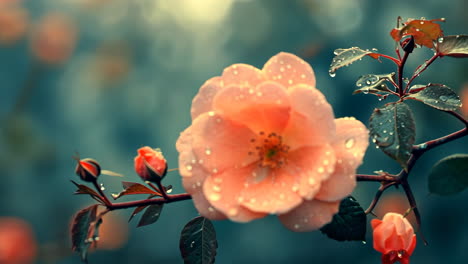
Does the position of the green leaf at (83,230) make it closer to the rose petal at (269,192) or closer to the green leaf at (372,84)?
the rose petal at (269,192)

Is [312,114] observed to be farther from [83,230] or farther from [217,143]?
[83,230]

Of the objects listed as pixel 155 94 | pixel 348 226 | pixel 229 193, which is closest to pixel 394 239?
pixel 348 226

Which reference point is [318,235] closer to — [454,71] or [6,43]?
[454,71]

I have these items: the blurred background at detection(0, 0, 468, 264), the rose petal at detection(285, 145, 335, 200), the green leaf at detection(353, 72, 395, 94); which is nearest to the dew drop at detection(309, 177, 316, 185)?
the rose petal at detection(285, 145, 335, 200)

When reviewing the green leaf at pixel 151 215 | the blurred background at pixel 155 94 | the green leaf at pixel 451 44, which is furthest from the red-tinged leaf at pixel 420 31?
the blurred background at pixel 155 94

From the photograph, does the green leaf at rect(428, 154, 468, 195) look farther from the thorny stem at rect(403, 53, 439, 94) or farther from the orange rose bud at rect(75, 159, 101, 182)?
the orange rose bud at rect(75, 159, 101, 182)
